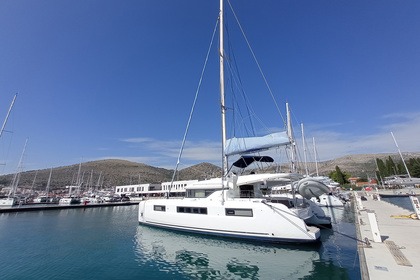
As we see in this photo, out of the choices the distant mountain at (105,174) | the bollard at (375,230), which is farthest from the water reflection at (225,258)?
the distant mountain at (105,174)

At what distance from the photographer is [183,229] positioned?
56.1 feet

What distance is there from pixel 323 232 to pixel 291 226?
6.02 metres

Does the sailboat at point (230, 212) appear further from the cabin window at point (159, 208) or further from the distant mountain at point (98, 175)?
the distant mountain at point (98, 175)

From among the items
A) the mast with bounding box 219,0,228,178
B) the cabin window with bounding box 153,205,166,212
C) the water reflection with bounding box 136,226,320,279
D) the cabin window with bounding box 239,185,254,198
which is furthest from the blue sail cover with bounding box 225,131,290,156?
the cabin window with bounding box 153,205,166,212

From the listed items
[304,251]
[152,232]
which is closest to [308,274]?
[304,251]

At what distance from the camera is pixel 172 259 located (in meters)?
11.9

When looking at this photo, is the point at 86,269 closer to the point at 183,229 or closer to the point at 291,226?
the point at 183,229

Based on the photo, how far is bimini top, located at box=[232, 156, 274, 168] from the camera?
57.8 feet

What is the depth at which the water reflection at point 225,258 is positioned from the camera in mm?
9766

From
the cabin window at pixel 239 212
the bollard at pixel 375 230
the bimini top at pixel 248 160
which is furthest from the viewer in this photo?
the bimini top at pixel 248 160

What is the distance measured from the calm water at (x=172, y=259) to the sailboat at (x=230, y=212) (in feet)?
2.34

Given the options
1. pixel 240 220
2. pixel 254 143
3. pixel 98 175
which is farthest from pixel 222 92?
pixel 98 175

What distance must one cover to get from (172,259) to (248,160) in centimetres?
932

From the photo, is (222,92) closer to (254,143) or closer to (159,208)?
(254,143)
